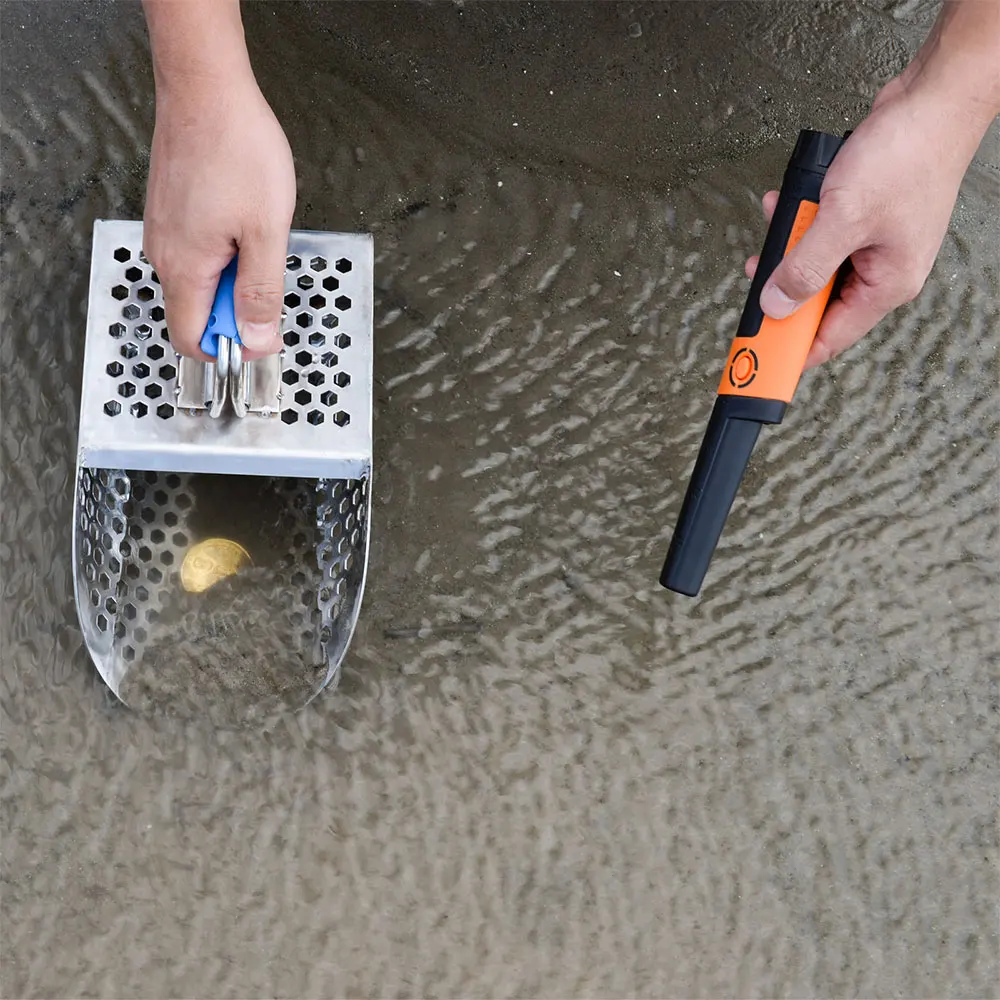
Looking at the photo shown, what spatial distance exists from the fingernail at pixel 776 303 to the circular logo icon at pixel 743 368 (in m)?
0.03

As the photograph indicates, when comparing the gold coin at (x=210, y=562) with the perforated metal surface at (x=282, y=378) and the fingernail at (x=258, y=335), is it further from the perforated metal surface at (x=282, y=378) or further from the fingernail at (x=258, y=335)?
the fingernail at (x=258, y=335)

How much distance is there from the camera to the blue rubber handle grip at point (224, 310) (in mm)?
681

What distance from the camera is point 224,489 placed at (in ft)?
2.93

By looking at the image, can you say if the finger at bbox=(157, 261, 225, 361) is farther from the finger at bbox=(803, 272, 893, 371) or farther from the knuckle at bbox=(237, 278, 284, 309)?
the finger at bbox=(803, 272, 893, 371)

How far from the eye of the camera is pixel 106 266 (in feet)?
2.76

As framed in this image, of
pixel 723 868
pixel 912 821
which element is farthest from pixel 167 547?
pixel 912 821

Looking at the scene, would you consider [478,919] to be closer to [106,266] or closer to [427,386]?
[427,386]

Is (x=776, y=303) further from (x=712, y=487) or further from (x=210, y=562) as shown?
(x=210, y=562)

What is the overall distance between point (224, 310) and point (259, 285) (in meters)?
0.04

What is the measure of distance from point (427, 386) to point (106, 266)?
0.28 m

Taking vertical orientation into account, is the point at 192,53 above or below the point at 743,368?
above

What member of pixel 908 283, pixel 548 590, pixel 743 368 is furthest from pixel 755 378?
pixel 548 590

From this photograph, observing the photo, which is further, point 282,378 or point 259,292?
point 282,378

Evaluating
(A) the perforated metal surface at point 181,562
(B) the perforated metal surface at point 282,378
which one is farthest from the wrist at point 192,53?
(A) the perforated metal surface at point 181,562
